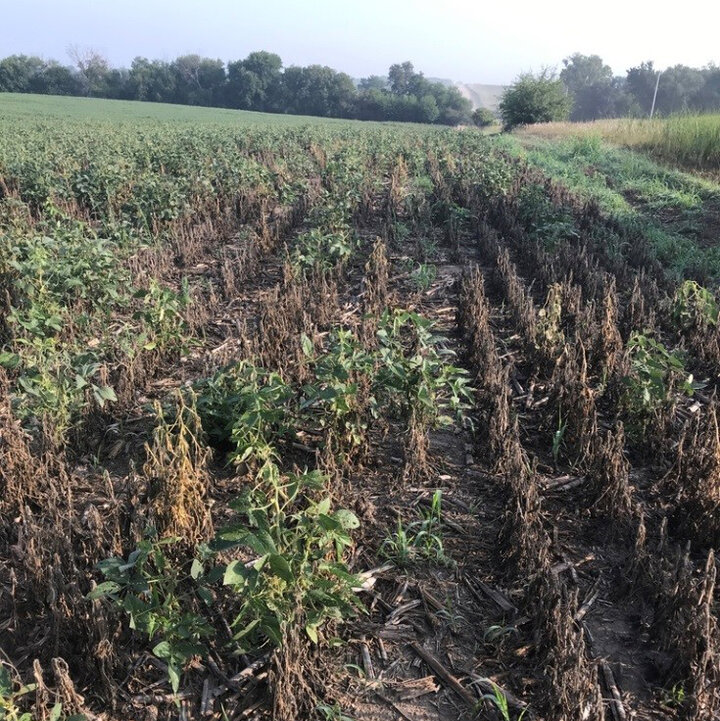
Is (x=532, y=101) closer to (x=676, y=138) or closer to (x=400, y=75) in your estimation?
(x=676, y=138)

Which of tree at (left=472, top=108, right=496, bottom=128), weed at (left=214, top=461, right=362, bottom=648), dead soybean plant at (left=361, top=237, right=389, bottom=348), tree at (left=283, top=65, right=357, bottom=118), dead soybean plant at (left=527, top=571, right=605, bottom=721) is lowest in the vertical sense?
dead soybean plant at (left=527, top=571, right=605, bottom=721)

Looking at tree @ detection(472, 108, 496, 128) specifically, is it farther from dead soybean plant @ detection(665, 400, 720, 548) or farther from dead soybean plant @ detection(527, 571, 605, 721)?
dead soybean plant @ detection(527, 571, 605, 721)

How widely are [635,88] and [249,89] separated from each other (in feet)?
141

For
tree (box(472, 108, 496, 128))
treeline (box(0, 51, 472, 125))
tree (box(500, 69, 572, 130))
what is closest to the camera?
tree (box(500, 69, 572, 130))

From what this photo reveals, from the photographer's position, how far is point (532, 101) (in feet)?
103

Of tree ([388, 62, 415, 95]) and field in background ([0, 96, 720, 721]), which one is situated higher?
tree ([388, 62, 415, 95])

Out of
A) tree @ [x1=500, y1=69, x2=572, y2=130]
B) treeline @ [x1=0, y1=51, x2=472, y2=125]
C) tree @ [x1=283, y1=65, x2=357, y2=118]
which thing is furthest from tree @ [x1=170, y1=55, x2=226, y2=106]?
tree @ [x1=500, y1=69, x2=572, y2=130]

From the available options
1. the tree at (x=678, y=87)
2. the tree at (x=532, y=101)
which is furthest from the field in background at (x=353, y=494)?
the tree at (x=678, y=87)

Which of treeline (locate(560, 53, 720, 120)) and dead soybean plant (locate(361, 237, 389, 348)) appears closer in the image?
dead soybean plant (locate(361, 237, 389, 348))

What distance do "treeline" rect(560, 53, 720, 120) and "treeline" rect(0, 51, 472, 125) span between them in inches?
563

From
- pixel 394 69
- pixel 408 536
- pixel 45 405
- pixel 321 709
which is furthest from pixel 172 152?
pixel 394 69

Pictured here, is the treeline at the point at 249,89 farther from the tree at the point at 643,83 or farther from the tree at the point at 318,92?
the tree at the point at 643,83

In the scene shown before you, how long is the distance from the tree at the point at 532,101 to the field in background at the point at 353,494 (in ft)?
87.5

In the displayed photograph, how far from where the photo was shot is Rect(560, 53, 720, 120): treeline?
2462 inches
